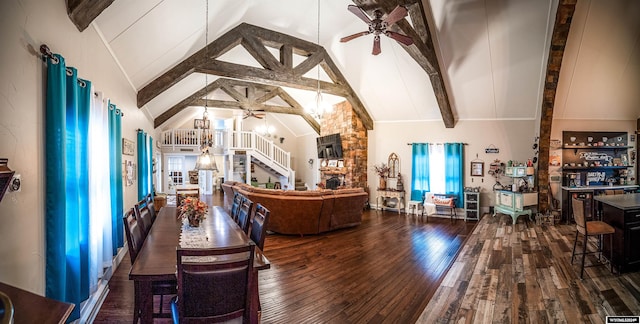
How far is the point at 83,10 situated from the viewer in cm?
234

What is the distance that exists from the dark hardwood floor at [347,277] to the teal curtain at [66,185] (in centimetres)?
77

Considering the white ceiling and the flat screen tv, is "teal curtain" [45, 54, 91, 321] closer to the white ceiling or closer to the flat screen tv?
the white ceiling

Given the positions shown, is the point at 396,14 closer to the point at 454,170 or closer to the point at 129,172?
the point at 129,172

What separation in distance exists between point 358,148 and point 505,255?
4.99 meters

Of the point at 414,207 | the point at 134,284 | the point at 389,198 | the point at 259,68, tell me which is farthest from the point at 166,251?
the point at 389,198

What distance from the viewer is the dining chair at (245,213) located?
312 centimetres

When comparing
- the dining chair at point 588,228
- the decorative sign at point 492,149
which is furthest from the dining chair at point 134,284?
the decorative sign at point 492,149

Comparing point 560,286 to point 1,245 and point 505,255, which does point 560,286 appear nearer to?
point 505,255

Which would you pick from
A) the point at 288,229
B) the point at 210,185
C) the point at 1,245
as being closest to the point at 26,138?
the point at 1,245

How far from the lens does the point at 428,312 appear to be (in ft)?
8.47

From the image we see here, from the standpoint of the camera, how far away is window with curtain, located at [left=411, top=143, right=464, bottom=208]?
283 inches

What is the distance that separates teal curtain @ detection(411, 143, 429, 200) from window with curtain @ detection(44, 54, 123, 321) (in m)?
7.03

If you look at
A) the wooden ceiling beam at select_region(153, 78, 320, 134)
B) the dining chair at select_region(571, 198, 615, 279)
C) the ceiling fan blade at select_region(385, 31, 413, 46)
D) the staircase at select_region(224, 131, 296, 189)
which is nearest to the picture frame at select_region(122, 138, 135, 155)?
the wooden ceiling beam at select_region(153, 78, 320, 134)

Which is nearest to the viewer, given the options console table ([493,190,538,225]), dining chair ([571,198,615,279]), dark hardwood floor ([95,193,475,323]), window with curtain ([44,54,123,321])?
window with curtain ([44,54,123,321])
